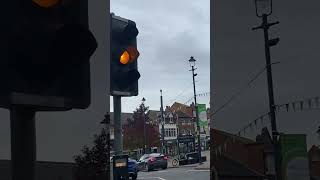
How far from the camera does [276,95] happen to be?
8.09 meters

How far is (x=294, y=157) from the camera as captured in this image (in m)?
7.81

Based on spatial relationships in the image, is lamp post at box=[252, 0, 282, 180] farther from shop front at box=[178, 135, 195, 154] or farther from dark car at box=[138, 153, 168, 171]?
shop front at box=[178, 135, 195, 154]

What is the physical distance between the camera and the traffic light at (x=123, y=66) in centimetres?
404

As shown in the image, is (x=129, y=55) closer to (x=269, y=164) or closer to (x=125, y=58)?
(x=125, y=58)

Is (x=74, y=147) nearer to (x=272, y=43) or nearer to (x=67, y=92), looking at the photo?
(x=67, y=92)

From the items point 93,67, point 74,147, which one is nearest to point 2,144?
point 74,147

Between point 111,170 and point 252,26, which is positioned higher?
point 252,26

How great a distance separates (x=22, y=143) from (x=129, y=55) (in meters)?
1.79

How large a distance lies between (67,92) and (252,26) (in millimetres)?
6244

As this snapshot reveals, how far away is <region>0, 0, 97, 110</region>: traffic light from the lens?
223 cm

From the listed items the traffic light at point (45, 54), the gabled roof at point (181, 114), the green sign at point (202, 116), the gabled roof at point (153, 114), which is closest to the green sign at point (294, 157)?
the traffic light at point (45, 54)

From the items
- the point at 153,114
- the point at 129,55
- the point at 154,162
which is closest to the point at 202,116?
the point at 154,162

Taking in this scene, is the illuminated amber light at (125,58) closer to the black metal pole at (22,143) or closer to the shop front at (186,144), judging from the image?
the black metal pole at (22,143)

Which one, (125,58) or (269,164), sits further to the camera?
(269,164)
